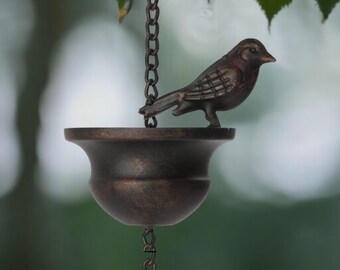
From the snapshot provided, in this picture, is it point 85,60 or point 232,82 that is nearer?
point 232,82

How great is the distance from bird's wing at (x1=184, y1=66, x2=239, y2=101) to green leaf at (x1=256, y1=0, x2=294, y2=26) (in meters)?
0.07

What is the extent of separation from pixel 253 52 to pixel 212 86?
0.07m

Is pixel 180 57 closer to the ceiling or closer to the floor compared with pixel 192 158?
closer to the ceiling

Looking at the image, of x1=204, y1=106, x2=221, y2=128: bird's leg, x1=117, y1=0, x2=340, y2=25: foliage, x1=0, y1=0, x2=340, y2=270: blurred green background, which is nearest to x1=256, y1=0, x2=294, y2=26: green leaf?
x1=117, y1=0, x2=340, y2=25: foliage

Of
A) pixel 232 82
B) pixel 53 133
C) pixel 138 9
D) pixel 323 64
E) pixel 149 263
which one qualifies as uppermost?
pixel 138 9

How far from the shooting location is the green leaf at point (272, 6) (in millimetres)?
822

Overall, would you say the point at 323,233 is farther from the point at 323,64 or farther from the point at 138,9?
the point at 138,9

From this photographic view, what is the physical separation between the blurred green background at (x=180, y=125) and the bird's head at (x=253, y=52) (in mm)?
915

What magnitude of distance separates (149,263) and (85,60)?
1.05 meters

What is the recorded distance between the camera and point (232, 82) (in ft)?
2.72

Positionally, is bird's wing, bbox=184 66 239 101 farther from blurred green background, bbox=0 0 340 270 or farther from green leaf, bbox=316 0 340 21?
blurred green background, bbox=0 0 340 270

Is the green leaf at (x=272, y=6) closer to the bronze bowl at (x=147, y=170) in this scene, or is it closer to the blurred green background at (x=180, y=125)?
the bronze bowl at (x=147, y=170)

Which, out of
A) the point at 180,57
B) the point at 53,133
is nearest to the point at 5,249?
the point at 53,133

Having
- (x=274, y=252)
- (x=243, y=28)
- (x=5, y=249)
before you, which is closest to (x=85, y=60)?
(x=243, y=28)
